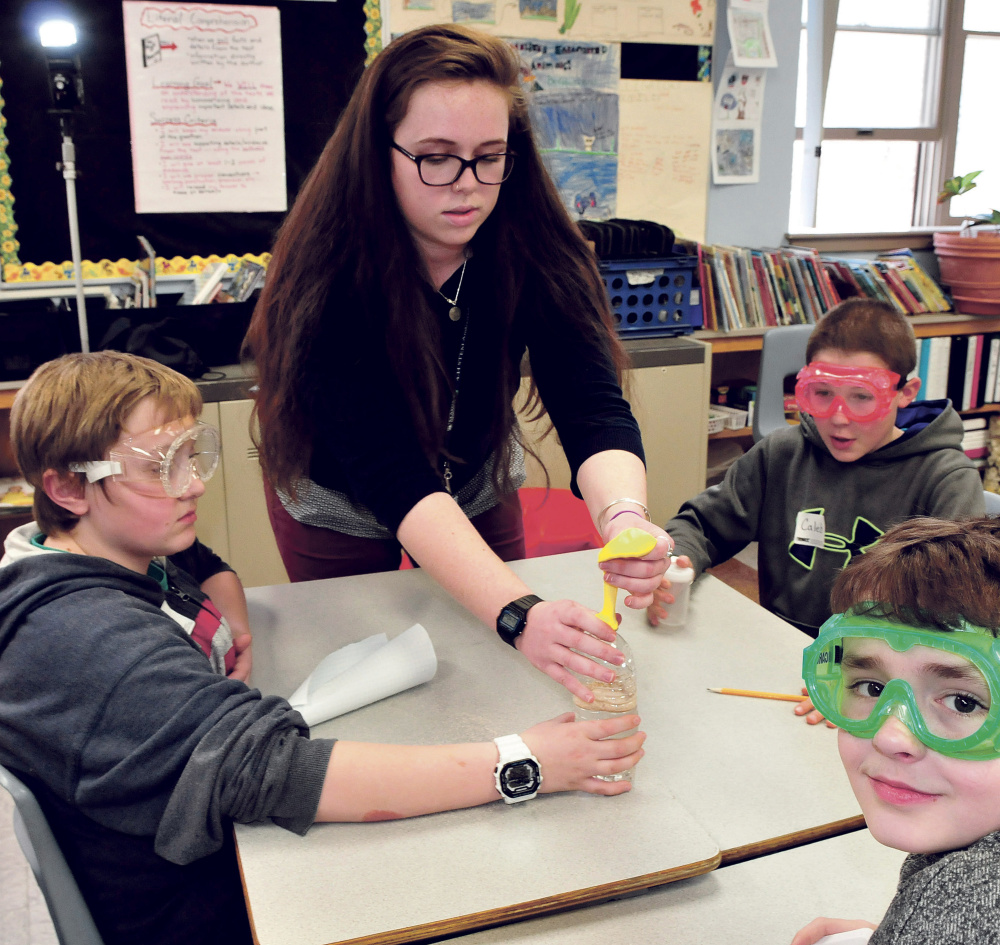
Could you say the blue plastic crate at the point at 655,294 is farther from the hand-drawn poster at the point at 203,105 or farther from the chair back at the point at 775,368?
the hand-drawn poster at the point at 203,105

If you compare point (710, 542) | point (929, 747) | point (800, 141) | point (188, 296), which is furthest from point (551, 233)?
point (800, 141)

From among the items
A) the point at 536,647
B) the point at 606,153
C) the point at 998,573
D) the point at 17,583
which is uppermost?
the point at 606,153

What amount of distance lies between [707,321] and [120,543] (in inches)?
108

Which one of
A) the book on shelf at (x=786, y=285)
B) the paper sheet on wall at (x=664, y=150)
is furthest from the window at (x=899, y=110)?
the paper sheet on wall at (x=664, y=150)

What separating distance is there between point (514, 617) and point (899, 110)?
4013 millimetres

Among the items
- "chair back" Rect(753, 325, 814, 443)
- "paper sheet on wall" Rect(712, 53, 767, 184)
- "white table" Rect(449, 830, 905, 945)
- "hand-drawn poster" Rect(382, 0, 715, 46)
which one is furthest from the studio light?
"white table" Rect(449, 830, 905, 945)

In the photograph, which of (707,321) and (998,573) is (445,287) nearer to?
(998,573)

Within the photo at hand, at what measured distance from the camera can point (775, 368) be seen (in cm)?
316

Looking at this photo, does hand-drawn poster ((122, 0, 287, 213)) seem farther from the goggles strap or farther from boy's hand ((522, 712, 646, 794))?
boy's hand ((522, 712, 646, 794))

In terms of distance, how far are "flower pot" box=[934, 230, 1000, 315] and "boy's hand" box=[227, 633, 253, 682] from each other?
351cm

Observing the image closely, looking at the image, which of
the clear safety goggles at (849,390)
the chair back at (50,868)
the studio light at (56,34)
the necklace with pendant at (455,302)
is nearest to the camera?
the chair back at (50,868)

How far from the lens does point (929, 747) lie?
0.63 m

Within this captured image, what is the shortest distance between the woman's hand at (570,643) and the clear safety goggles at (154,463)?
49 cm

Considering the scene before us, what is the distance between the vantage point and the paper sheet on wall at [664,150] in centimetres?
357
